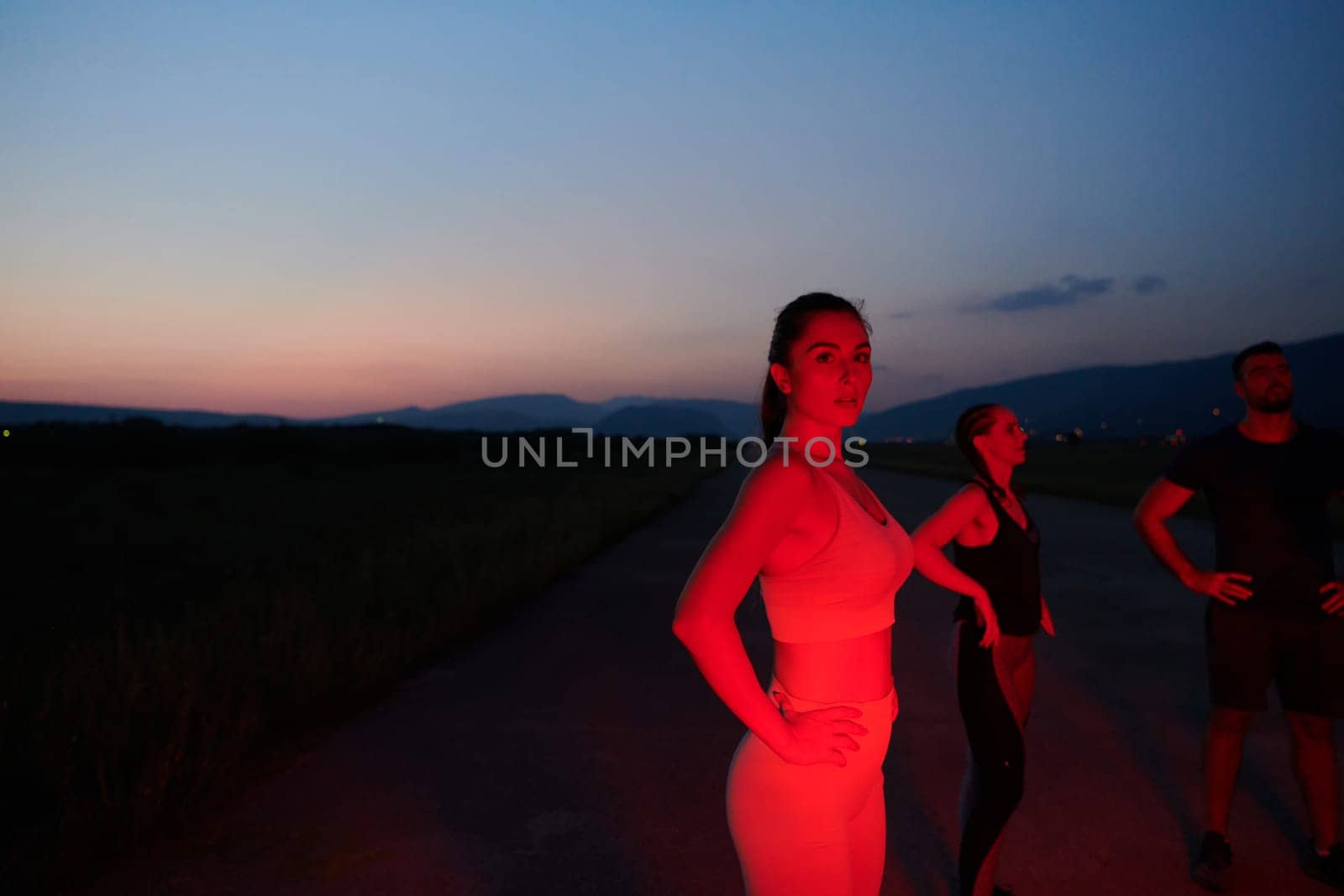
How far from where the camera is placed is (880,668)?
6.39 ft

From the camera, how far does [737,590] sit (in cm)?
172

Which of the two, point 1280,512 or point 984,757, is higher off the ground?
point 1280,512

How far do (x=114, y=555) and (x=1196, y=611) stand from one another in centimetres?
1994

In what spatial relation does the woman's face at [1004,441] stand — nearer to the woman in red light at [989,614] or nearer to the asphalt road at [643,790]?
the woman in red light at [989,614]

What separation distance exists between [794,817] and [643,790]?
10.2ft

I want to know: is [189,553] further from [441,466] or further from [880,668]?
[441,466]

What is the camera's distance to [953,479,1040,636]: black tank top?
3.46 m

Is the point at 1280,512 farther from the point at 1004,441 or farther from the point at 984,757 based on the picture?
the point at 984,757

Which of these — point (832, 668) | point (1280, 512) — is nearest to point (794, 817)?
point (832, 668)

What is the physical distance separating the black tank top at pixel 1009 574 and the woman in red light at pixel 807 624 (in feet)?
5.37

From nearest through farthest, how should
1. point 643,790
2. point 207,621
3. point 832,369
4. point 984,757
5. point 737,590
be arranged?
point 737,590 < point 832,369 < point 984,757 < point 643,790 < point 207,621

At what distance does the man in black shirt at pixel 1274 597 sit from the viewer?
370 cm

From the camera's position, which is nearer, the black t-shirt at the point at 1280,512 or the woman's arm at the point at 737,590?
the woman's arm at the point at 737,590

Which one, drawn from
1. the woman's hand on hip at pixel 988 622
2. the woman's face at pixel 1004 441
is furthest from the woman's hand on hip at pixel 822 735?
the woman's face at pixel 1004 441
